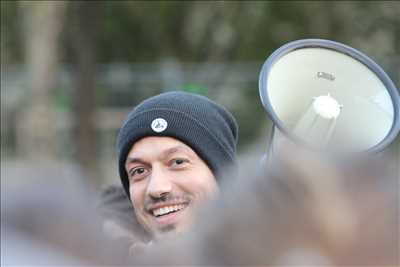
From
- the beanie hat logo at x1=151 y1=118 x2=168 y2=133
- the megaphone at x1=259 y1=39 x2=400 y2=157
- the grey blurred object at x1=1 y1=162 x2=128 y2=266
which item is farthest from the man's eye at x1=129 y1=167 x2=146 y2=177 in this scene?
the grey blurred object at x1=1 y1=162 x2=128 y2=266

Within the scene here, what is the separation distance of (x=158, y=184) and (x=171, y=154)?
0.11 metres

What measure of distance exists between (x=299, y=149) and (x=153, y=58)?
1512 centimetres

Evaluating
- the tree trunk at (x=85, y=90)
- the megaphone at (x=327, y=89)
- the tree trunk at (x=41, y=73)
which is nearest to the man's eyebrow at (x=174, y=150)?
the megaphone at (x=327, y=89)

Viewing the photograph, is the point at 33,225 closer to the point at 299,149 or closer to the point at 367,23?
the point at 299,149

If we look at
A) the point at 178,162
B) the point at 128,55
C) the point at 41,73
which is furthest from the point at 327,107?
the point at 128,55

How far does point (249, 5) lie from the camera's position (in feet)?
33.6

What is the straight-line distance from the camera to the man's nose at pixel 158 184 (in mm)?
2113

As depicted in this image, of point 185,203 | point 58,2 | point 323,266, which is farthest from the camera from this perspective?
point 58,2

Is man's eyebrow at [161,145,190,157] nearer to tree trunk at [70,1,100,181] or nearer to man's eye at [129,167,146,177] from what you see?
man's eye at [129,167,146,177]

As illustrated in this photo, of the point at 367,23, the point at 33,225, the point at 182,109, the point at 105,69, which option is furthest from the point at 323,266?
the point at 105,69

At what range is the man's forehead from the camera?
2201 mm

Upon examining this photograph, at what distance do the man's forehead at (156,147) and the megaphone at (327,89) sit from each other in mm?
313

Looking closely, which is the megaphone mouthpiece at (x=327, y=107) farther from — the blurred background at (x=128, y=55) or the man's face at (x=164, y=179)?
the blurred background at (x=128, y=55)

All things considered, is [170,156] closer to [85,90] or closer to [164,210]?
[164,210]
